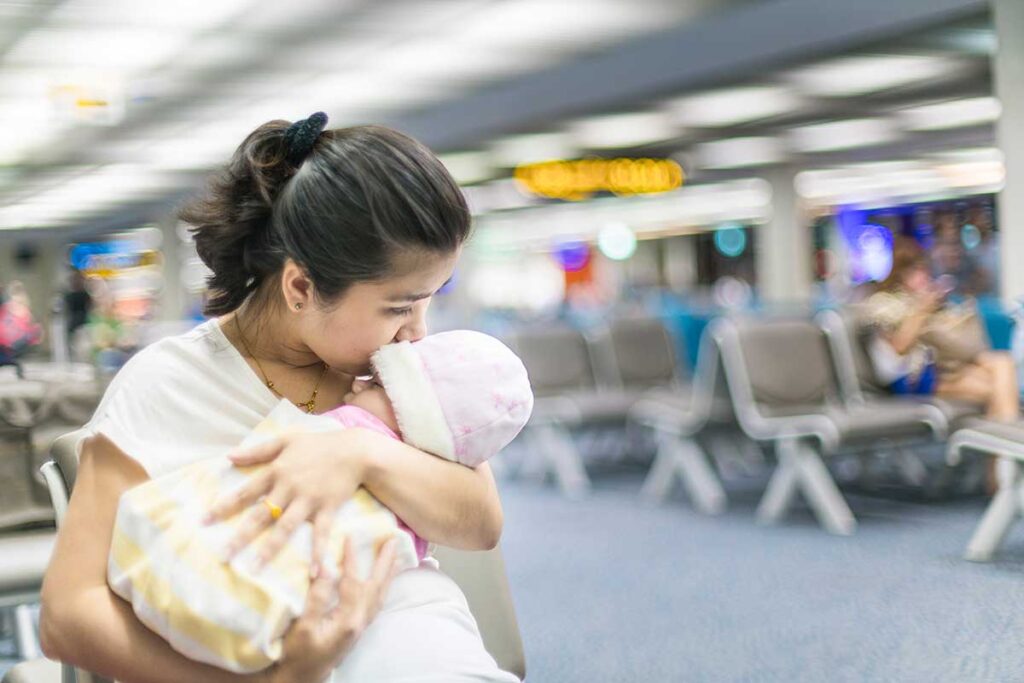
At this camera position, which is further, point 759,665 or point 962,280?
point 962,280

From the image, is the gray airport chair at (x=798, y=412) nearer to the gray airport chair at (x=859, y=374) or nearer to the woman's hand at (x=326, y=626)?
the gray airport chair at (x=859, y=374)

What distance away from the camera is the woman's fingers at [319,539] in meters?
0.90

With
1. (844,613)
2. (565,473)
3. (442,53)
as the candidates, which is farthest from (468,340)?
(442,53)

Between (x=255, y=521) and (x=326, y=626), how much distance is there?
0.11 meters


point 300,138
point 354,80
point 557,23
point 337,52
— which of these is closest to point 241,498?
point 300,138

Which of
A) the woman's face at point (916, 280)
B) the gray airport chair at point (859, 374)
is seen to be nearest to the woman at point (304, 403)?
the gray airport chair at point (859, 374)

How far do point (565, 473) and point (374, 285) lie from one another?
482cm

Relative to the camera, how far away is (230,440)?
104 cm

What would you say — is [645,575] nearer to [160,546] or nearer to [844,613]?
[844,613]

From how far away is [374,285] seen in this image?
1043mm

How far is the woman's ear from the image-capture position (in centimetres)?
105

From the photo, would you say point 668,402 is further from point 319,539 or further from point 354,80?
point 354,80

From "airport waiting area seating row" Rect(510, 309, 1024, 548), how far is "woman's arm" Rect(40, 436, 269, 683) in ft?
10.3

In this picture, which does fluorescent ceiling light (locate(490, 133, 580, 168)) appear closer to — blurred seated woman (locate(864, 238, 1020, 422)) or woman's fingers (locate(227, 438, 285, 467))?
blurred seated woman (locate(864, 238, 1020, 422))
